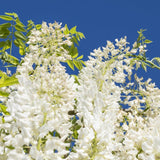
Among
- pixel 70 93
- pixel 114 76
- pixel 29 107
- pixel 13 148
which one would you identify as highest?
pixel 114 76

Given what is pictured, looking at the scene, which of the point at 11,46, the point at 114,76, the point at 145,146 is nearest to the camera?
the point at 145,146

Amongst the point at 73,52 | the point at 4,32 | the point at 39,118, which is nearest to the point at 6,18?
the point at 4,32

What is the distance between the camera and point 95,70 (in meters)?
1.58

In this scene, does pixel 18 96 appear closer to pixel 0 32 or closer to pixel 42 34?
pixel 42 34

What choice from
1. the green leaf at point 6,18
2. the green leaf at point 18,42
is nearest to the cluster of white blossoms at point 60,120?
the green leaf at point 18,42

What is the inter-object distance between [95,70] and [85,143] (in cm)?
55

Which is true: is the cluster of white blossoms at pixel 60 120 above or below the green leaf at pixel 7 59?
below

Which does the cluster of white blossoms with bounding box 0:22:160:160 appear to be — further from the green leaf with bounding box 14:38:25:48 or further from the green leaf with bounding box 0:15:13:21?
the green leaf with bounding box 0:15:13:21

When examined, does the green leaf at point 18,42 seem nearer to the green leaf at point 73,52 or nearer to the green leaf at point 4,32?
the green leaf at point 4,32

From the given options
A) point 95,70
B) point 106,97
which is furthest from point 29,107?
point 95,70

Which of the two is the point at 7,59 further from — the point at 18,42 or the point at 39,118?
the point at 39,118

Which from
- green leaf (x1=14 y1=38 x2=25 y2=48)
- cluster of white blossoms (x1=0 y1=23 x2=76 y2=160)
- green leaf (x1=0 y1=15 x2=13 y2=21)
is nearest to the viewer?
cluster of white blossoms (x1=0 y1=23 x2=76 y2=160)

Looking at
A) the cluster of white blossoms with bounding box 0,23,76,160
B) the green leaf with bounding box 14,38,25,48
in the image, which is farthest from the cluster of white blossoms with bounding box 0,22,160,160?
the green leaf with bounding box 14,38,25,48

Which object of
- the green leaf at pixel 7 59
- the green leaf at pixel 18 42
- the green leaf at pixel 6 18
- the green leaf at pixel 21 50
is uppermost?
the green leaf at pixel 6 18
